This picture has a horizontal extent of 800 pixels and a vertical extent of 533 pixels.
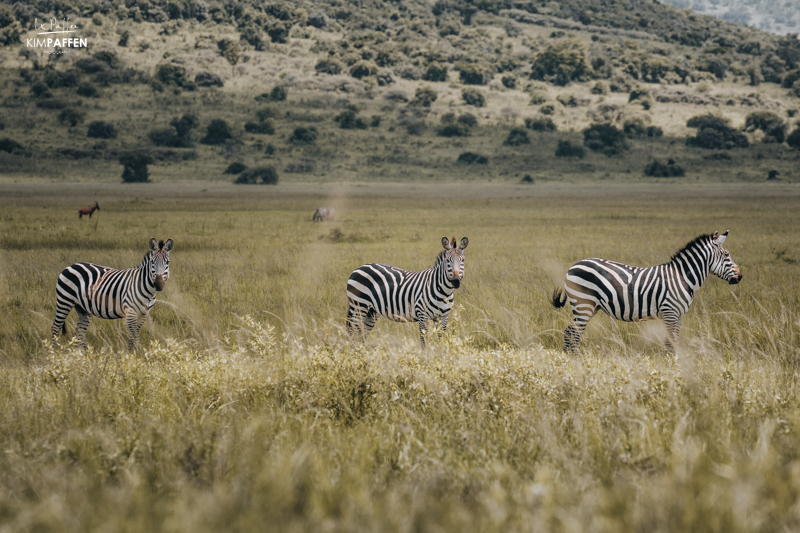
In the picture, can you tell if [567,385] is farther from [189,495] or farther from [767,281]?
[767,281]

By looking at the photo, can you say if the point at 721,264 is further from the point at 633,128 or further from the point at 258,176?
the point at 633,128

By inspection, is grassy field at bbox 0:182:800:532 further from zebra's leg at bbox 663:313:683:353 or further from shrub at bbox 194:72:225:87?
shrub at bbox 194:72:225:87

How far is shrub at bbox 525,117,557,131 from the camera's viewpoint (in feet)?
363

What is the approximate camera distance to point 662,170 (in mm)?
87750

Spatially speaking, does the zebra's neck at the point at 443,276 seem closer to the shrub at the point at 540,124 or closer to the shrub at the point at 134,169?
the shrub at the point at 134,169

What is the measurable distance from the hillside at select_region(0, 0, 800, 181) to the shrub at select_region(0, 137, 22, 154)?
26cm

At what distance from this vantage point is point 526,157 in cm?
9625

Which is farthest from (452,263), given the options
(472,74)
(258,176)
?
(472,74)

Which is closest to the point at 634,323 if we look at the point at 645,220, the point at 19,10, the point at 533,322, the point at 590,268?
the point at 533,322

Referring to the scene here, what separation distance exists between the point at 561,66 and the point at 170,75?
92936 mm

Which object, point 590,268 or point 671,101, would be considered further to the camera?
point 671,101

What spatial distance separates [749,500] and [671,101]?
149 m

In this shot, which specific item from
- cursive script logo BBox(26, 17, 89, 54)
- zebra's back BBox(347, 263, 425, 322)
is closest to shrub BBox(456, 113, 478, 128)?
cursive script logo BBox(26, 17, 89, 54)

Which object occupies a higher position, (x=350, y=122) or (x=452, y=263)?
(x=350, y=122)
